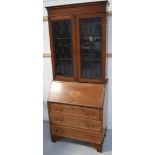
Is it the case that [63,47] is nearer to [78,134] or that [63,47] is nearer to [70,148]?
[78,134]

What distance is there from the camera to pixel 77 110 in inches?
91.3

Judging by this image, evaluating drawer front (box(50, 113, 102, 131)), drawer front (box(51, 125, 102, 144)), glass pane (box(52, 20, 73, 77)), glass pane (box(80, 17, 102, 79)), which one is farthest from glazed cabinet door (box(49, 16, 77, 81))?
drawer front (box(51, 125, 102, 144))

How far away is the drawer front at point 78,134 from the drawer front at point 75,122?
0.07 m

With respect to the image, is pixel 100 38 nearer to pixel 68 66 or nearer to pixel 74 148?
pixel 68 66

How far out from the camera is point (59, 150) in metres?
2.41

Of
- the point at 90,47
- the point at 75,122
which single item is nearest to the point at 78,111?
the point at 75,122

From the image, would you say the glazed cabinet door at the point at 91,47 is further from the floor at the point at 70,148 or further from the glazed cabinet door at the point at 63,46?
the floor at the point at 70,148

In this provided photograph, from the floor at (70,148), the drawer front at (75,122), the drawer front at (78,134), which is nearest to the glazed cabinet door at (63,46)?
the drawer front at (75,122)

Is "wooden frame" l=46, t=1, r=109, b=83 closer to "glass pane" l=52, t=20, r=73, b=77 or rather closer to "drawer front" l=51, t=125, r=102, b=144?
"glass pane" l=52, t=20, r=73, b=77

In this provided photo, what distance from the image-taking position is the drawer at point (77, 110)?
2.22 m
